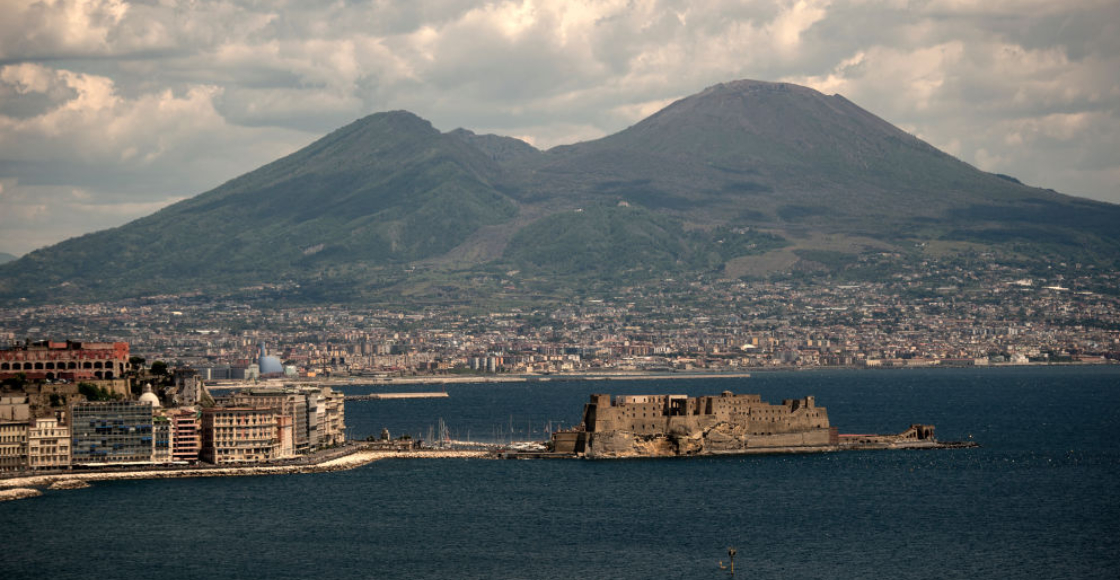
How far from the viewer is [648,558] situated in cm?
7481

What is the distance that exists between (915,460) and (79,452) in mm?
53103

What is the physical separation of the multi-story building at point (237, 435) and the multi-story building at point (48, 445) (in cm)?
891

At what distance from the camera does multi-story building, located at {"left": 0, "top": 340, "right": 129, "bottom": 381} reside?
113 metres

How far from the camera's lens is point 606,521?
85.1 metres

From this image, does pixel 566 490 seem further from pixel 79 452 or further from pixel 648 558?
pixel 79 452

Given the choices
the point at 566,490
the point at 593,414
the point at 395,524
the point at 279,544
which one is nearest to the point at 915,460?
the point at 593,414

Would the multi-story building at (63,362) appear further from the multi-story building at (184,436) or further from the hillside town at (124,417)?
the multi-story building at (184,436)

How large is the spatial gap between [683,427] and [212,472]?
1187 inches

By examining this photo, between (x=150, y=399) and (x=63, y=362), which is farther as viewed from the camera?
(x=63, y=362)

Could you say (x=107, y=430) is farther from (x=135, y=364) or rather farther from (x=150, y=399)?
(x=135, y=364)

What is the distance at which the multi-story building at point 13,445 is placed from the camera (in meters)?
98.6

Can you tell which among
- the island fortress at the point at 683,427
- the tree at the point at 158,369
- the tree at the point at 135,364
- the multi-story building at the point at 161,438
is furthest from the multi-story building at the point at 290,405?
the island fortress at the point at 683,427

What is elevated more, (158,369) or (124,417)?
(158,369)

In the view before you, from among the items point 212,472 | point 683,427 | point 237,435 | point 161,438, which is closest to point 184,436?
point 161,438
